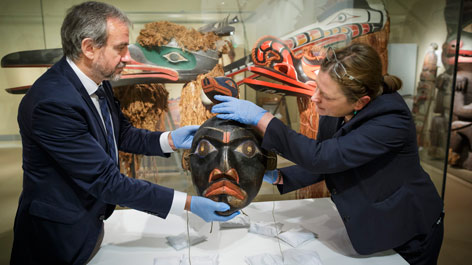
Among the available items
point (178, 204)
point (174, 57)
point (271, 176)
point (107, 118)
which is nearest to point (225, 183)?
point (178, 204)

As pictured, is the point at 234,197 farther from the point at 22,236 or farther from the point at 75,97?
the point at 22,236

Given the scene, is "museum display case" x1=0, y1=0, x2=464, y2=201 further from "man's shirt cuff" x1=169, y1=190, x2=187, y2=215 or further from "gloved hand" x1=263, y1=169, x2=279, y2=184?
"man's shirt cuff" x1=169, y1=190, x2=187, y2=215

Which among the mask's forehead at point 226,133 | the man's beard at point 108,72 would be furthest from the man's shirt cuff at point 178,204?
the man's beard at point 108,72

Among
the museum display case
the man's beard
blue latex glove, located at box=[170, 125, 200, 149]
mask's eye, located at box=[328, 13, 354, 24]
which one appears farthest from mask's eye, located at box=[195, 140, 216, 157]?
mask's eye, located at box=[328, 13, 354, 24]

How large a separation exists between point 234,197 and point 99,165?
0.57m

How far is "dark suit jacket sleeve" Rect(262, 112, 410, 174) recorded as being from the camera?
123 centimetres

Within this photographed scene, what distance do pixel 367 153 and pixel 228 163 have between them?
578mm

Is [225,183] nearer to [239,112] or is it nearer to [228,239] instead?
[239,112]

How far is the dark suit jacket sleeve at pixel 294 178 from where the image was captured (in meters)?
1.66

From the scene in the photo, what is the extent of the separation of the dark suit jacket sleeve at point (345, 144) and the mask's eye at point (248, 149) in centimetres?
5

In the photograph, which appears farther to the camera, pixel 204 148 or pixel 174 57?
pixel 174 57

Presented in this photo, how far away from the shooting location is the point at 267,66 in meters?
2.08

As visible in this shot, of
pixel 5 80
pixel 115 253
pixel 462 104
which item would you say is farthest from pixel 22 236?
pixel 462 104

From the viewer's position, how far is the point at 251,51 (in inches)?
81.4
